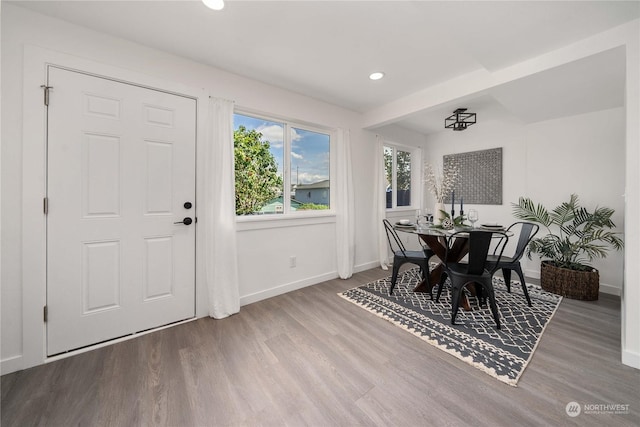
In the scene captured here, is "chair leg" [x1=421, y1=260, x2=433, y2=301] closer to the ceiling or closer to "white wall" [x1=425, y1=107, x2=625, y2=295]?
the ceiling

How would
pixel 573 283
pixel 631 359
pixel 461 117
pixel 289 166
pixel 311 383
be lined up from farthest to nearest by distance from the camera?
Result: 1. pixel 461 117
2. pixel 289 166
3. pixel 573 283
4. pixel 631 359
5. pixel 311 383

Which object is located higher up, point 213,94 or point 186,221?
point 213,94

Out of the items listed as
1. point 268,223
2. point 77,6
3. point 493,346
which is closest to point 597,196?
point 493,346

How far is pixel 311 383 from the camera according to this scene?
1.53 metres

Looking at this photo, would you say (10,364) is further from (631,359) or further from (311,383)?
(631,359)

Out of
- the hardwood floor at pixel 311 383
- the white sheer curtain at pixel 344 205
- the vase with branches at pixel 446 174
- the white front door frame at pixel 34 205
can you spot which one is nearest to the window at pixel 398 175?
the vase with branches at pixel 446 174

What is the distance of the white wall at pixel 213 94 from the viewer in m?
1.61

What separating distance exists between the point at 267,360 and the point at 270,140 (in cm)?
236

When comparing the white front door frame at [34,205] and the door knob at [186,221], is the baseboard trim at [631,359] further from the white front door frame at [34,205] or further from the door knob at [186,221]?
the white front door frame at [34,205]

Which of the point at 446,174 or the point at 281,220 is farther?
the point at 446,174

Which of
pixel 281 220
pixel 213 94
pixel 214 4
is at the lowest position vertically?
pixel 281 220

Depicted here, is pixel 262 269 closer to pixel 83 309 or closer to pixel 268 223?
pixel 268 223

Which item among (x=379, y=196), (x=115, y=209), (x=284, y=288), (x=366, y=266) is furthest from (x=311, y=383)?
(x=379, y=196)

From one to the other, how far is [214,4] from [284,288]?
2756mm
